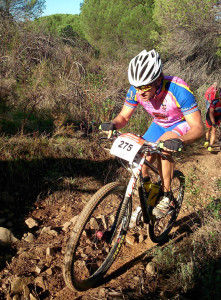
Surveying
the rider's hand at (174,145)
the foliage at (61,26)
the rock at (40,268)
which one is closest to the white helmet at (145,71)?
the rider's hand at (174,145)

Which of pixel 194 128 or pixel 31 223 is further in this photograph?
pixel 31 223

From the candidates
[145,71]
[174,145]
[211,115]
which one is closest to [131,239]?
[174,145]

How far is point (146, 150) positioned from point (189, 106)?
28.1 inches

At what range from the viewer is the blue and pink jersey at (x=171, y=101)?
8.46 ft

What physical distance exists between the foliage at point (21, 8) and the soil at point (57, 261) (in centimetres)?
736

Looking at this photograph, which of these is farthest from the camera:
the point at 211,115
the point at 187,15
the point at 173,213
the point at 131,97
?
the point at 187,15

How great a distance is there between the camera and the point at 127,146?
2.26 m

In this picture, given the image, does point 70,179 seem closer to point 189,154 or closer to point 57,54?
point 189,154

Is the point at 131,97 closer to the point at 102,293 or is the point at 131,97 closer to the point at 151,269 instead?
the point at 151,269

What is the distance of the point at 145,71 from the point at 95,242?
194 cm

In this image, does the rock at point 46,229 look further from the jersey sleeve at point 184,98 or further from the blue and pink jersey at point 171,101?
the jersey sleeve at point 184,98

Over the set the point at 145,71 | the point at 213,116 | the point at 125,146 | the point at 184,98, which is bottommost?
the point at 213,116

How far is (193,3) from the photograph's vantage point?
8367 millimetres

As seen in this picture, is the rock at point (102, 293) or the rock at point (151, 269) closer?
the rock at point (102, 293)
